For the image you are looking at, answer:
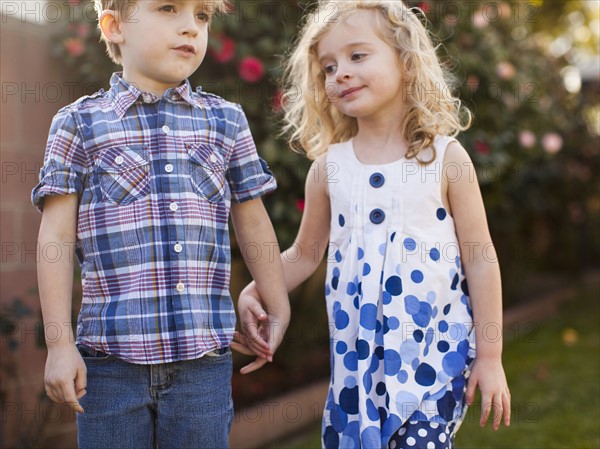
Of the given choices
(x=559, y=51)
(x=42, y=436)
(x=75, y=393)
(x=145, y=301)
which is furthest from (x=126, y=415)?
(x=559, y=51)

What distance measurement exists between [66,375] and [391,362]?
2.48 feet

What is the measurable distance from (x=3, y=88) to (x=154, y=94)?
1290 millimetres

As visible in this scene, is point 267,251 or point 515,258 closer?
point 267,251

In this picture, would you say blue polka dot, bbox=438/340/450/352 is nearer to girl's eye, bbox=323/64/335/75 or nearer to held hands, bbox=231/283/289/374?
held hands, bbox=231/283/289/374

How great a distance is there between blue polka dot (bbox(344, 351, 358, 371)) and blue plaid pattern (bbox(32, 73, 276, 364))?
34cm

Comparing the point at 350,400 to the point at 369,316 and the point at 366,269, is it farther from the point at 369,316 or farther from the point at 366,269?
the point at 366,269

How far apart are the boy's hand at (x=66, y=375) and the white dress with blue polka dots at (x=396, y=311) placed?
2.13 ft

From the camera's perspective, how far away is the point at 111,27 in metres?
1.71

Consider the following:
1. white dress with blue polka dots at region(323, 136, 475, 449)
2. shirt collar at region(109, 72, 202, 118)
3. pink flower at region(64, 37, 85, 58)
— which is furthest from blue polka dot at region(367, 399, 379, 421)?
pink flower at region(64, 37, 85, 58)

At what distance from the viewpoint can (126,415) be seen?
1613 mm

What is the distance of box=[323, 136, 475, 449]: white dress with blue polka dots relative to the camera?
1.78m

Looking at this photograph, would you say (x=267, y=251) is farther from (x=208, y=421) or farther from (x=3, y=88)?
(x=3, y=88)

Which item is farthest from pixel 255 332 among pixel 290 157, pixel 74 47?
pixel 74 47

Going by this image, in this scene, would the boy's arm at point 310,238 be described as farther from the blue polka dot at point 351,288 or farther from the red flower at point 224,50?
the red flower at point 224,50
